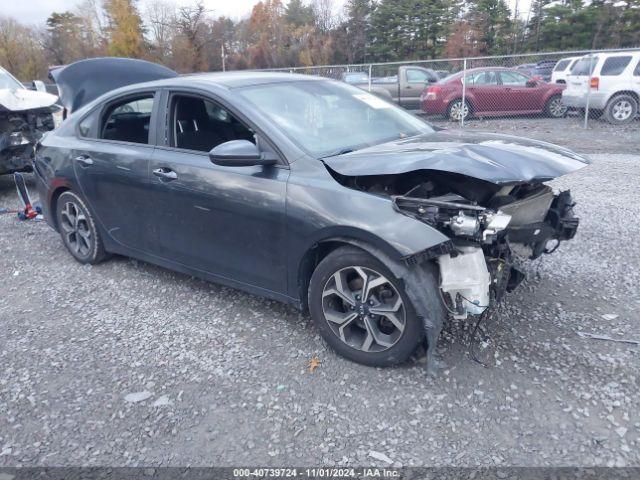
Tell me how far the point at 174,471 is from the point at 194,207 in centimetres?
186

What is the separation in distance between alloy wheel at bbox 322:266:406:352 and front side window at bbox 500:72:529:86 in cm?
1290

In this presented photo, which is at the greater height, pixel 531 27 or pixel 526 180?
pixel 531 27

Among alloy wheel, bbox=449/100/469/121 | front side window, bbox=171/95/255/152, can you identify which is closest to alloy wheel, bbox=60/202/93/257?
front side window, bbox=171/95/255/152

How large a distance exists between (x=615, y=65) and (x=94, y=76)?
1163cm

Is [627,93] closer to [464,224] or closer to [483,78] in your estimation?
[483,78]

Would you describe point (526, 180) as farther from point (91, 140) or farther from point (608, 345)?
point (91, 140)

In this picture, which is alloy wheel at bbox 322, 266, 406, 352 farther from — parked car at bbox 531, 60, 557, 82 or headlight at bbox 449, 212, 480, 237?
parked car at bbox 531, 60, 557, 82

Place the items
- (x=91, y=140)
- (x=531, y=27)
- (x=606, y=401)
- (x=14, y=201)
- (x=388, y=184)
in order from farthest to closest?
1. (x=531, y=27)
2. (x=14, y=201)
3. (x=91, y=140)
4. (x=388, y=184)
5. (x=606, y=401)

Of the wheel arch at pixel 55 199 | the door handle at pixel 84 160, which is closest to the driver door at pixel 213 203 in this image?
the door handle at pixel 84 160

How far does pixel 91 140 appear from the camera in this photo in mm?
4719

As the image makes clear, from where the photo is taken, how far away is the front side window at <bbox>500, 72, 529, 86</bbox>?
14.4m

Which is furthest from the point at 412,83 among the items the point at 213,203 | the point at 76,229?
the point at 213,203

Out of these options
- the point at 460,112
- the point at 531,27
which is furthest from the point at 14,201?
the point at 531,27

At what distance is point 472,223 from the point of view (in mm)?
2904
